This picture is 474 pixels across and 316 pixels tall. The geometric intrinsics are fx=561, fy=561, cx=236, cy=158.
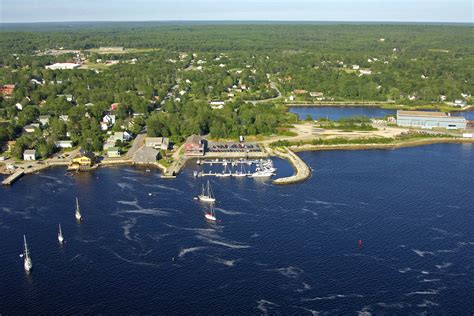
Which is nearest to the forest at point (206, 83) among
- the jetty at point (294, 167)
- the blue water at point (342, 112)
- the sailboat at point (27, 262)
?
the blue water at point (342, 112)

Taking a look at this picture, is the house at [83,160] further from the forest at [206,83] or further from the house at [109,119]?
the house at [109,119]

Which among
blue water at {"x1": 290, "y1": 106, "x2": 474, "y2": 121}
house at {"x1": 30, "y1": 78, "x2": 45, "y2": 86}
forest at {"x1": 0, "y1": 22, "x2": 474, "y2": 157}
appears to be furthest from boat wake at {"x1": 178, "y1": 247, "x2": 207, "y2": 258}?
house at {"x1": 30, "y1": 78, "x2": 45, "y2": 86}

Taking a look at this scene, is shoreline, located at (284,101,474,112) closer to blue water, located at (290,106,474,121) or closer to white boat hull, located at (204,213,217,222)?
blue water, located at (290,106,474,121)

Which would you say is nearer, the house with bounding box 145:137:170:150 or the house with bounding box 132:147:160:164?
the house with bounding box 132:147:160:164

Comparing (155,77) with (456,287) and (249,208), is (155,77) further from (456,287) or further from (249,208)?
(456,287)

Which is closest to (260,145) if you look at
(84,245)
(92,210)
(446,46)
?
(92,210)

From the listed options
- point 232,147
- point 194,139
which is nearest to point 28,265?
point 194,139
